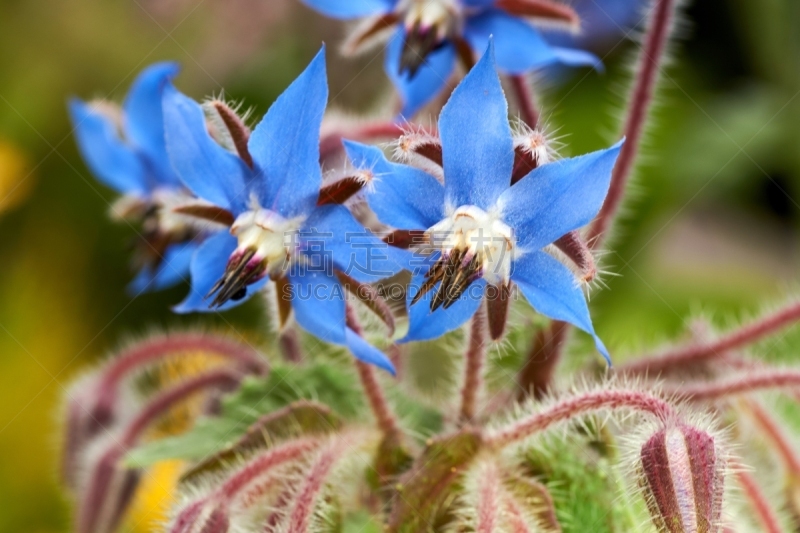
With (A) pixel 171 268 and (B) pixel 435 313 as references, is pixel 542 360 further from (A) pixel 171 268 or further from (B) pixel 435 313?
(A) pixel 171 268

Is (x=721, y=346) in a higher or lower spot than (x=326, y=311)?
lower

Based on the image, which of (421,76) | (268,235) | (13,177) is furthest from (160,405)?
(13,177)

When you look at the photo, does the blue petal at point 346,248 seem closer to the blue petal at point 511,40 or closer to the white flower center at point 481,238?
the white flower center at point 481,238

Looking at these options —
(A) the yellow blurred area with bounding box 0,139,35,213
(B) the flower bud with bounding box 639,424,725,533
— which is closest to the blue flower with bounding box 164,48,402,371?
(B) the flower bud with bounding box 639,424,725,533

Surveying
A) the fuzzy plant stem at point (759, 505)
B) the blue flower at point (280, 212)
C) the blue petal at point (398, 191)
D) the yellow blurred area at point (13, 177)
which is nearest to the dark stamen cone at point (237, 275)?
the blue flower at point (280, 212)

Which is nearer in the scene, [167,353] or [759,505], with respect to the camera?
[759,505]

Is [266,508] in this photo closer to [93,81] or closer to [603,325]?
[603,325]

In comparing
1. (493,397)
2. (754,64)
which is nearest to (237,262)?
(493,397)

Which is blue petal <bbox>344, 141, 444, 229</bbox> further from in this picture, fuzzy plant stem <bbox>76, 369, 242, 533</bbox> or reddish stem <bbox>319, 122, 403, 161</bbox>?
fuzzy plant stem <bbox>76, 369, 242, 533</bbox>
